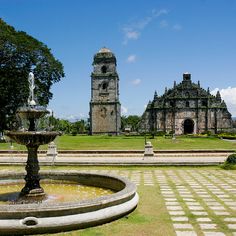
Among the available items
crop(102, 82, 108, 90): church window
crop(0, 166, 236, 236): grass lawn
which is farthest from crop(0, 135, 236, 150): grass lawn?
crop(102, 82, 108, 90): church window

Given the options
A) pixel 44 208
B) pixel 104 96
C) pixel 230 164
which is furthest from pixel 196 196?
pixel 104 96

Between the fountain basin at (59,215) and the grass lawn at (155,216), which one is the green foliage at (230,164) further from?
the fountain basin at (59,215)

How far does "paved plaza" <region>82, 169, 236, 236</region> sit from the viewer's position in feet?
22.4

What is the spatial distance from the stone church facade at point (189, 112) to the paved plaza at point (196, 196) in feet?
179

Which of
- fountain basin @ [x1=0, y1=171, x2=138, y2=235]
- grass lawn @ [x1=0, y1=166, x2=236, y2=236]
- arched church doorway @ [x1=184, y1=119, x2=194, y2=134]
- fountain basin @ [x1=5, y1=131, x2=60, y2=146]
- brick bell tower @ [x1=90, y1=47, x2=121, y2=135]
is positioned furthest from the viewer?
arched church doorway @ [x1=184, y1=119, x2=194, y2=134]

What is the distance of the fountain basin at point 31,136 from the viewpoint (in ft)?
27.2

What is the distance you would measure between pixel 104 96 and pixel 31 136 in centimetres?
5709

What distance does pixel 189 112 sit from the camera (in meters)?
69.8

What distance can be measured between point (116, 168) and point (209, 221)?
10178mm

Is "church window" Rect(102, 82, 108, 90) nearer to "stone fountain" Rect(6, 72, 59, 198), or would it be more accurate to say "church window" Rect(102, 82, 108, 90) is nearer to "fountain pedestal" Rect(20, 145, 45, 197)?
"stone fountain" Rect(6, 72, 59, 198)

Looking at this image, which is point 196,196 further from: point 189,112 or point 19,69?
point 189,112

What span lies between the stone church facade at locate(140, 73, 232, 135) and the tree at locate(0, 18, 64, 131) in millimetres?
36104

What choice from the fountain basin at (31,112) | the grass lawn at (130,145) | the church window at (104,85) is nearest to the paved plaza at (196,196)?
the fountain basin at (31,112)

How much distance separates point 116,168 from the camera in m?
17.2
